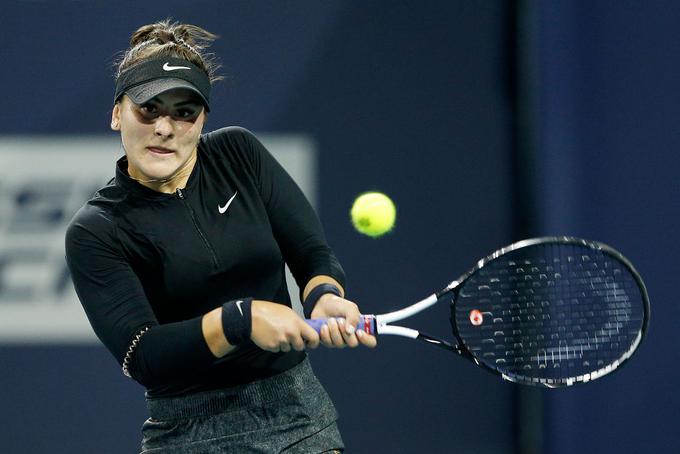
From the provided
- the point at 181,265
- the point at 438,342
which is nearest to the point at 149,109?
the point at 181,265

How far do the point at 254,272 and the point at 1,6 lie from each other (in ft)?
7.27

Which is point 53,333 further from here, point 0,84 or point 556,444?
point 556,444

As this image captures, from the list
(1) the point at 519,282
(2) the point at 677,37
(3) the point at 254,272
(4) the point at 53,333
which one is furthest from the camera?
(4) the point at 53,333

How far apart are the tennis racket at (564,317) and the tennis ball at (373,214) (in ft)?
1.31

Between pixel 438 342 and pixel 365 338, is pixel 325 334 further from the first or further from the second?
pixel 438 342

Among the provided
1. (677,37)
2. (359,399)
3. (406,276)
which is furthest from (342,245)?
(677,37)

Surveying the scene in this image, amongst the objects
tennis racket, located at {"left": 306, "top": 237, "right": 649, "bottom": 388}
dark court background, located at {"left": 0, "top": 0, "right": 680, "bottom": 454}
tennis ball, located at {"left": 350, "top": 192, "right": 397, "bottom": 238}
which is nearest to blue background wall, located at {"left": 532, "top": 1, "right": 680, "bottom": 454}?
dark court background, located at {"left": 0, "top": 0, "right": 680, "bottom": 454}

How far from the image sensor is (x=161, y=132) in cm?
183

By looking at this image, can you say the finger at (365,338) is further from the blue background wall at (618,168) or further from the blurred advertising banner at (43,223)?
the blurred advertising banner at (43,223)

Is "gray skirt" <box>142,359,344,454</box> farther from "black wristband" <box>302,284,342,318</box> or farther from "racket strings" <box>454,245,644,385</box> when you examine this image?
"racket strings" <box>454,245,644,385</box>

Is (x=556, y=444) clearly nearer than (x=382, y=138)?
Yes

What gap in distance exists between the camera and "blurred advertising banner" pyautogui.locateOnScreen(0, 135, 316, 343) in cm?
355

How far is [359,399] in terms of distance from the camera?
3.63 metres

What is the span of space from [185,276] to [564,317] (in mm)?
1143
